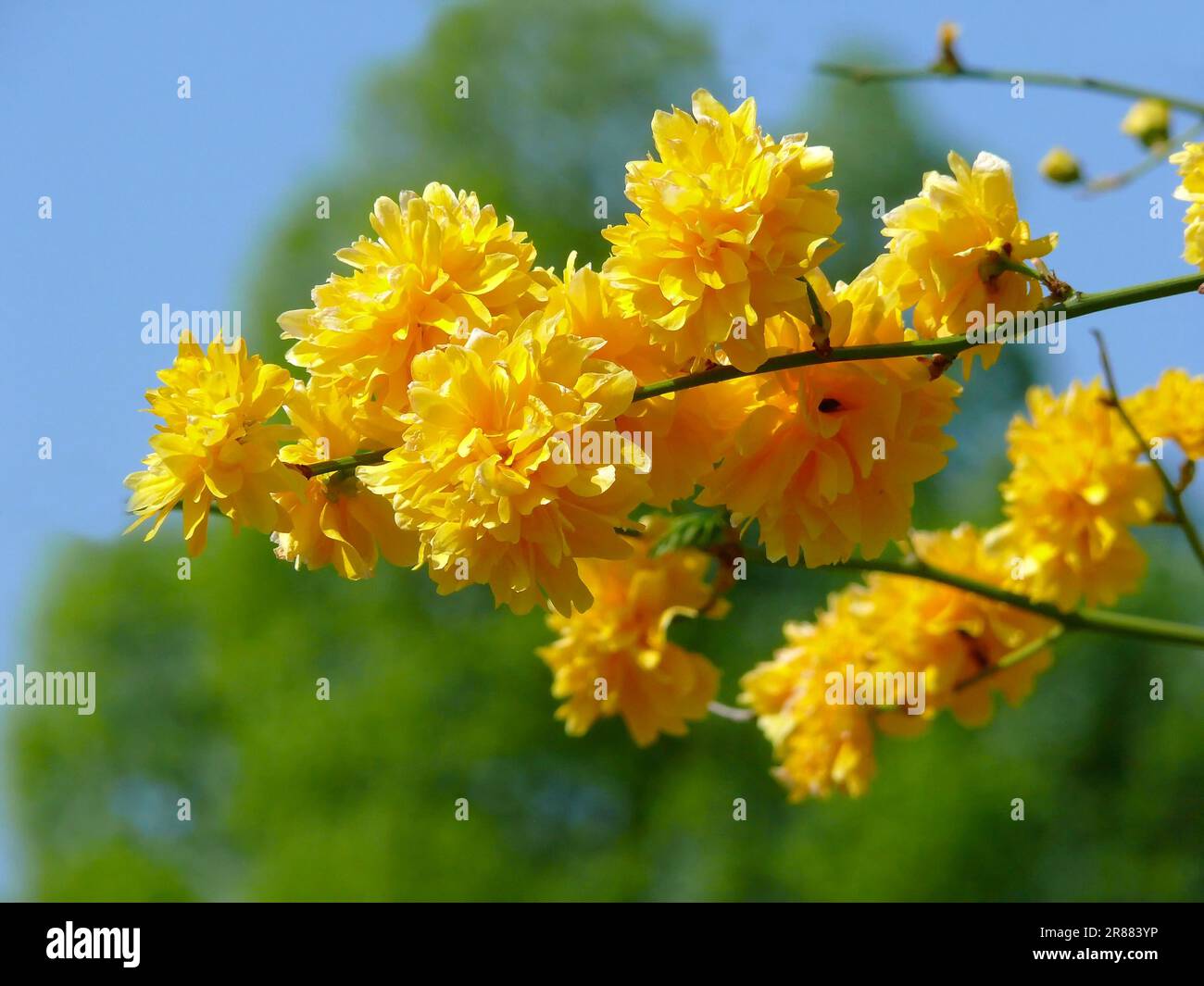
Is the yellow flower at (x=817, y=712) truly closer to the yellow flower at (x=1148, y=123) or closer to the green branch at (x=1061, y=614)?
the green branch at (x=1061, y=614)

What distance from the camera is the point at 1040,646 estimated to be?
80.0 inches

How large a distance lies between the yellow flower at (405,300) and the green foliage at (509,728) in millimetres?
9590

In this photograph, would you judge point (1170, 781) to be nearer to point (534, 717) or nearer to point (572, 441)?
point (534, 717)

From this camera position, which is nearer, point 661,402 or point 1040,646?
point 661,402

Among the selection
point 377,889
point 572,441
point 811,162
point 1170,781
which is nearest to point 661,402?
point 572,441

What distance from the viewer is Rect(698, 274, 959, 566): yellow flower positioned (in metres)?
1.24

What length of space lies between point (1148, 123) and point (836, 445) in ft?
4.29

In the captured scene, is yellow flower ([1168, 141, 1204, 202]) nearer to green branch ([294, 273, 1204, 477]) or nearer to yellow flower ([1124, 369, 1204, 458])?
green branch ([294, 273, 1204, 477])

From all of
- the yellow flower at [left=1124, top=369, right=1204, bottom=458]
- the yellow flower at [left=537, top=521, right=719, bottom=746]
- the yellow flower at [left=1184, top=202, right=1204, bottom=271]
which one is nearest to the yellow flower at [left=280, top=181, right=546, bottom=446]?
the yellow flower at [left=1184, top=202, right=1204, bottom=271]

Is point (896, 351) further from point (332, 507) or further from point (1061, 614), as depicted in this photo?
point (1061, 614)

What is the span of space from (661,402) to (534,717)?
10546 millimetres

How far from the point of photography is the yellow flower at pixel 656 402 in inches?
47.2

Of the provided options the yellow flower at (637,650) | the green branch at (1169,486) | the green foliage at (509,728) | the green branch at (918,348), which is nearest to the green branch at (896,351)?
the green branch at (918,348)

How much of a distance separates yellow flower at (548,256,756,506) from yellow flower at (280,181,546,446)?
0.16 feet
